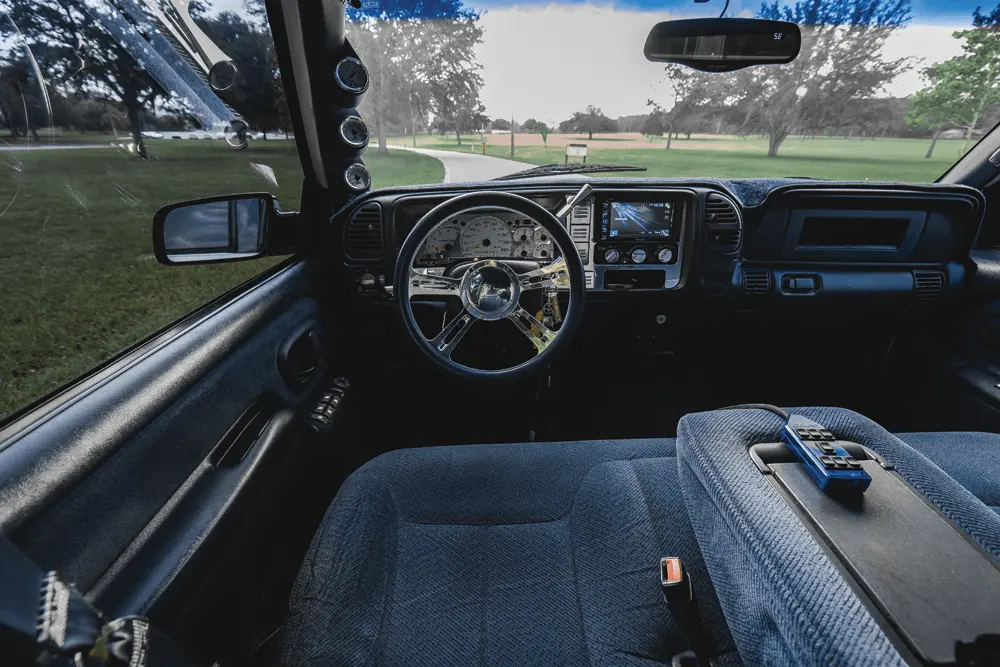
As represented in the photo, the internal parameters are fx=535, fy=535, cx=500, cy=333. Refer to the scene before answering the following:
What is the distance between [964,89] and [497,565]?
10.3 ft

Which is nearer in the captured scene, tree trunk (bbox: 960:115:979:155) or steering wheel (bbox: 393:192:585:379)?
steering wheel (bbox: 393:192:585:379)

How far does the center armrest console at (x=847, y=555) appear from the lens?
2.53 ft

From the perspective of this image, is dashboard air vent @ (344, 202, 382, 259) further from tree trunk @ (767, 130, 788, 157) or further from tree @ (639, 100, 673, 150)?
tree trunk @ (767, 130, 788, 157)

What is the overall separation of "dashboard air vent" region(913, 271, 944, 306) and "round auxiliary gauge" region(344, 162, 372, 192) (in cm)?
285

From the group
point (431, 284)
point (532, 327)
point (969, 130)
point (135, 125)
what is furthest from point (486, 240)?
point (969, 130)

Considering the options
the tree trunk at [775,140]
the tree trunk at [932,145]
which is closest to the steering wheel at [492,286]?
the tree trunk at [775,140]

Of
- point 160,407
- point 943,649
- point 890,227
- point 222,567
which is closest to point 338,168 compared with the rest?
point 160,407

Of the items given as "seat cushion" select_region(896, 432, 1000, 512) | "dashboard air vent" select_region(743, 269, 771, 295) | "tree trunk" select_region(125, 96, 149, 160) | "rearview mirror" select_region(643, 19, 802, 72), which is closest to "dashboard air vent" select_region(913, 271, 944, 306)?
"dashboard air vent" select_region(743, 269, 771, 295)

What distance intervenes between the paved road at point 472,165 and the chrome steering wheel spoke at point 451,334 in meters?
0.76

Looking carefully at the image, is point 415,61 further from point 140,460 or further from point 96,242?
point 140,460

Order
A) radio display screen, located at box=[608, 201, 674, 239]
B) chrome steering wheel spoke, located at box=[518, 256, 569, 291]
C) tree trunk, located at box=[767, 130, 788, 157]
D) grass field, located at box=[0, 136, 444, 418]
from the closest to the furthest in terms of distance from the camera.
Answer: grass field, located at box=[0, 136, 444, 418], chrome steering wheel spoke, located at box=[518, 256, 569, 291], radio display screen, located at box=[608, 201, 674, 239], tree trunk, located at box=[767, 130, 788, 157]

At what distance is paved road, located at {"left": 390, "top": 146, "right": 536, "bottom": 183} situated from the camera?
103 inches

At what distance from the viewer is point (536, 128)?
262 centimetres

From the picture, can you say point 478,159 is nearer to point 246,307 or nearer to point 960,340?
point 246,307
